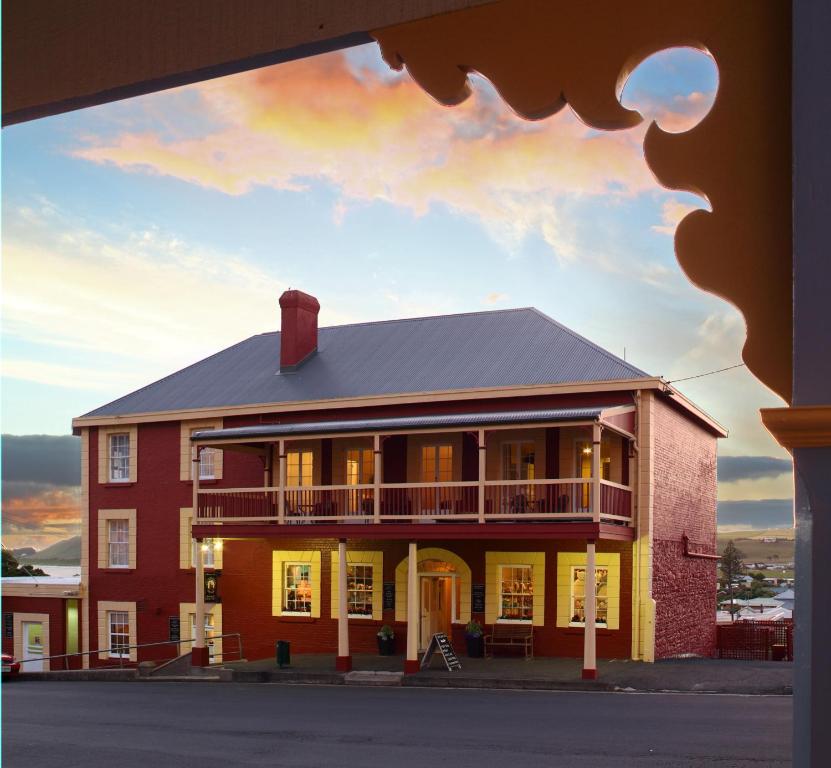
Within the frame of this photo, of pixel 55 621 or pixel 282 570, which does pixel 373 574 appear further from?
pixel 55 621

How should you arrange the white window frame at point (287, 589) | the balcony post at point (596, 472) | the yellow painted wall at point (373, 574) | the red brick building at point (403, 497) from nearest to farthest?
the balcony post at point (596, 472) → the red brick building at point (403, 497) → the yellow painted wall at point (373, 574) → the white window frame at point (287, 589)

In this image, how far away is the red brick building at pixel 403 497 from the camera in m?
22.5

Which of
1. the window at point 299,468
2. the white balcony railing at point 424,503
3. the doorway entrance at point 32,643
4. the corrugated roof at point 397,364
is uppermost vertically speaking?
the corrugated roof at point 397,364

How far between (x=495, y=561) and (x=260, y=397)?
776cm

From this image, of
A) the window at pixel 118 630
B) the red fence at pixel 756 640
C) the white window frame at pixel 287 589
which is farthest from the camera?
the window at pixel 118 630

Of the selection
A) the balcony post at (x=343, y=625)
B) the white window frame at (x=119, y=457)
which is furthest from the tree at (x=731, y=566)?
the white window frame at (x=119, y=457)

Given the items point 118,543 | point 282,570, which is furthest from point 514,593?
point 118,543

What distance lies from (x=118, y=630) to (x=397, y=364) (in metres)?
10.7

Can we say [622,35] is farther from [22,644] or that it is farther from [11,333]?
[22,644]

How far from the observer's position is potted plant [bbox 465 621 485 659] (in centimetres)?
2320

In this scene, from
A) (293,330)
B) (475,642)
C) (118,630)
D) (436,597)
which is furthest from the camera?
(118,630)

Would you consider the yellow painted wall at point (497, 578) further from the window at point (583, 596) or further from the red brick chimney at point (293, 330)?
the red brick chimney at point (293, 330)

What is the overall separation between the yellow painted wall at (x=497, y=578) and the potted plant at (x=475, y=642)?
1.73 feet

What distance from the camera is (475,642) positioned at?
23219 mm
